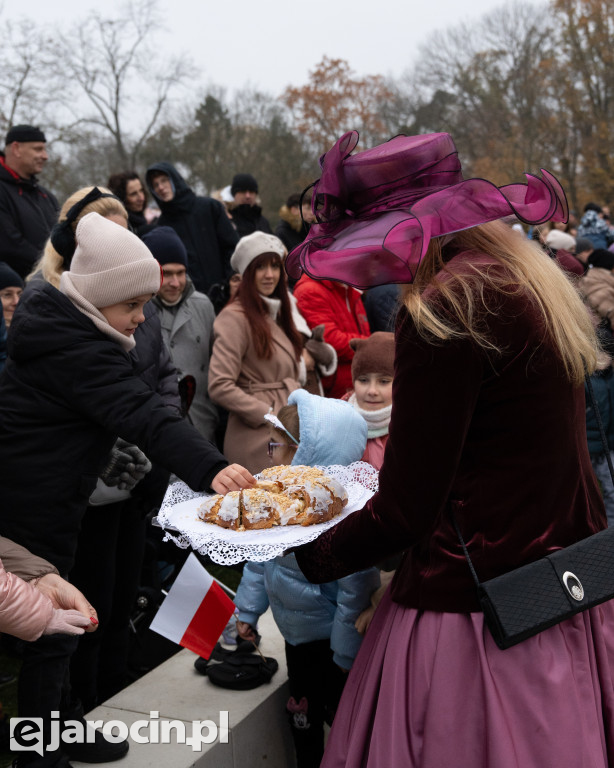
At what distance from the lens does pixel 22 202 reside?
5.85 meters

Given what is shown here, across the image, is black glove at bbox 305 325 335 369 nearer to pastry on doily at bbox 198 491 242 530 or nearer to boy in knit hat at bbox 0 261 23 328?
boy in knit hat at bbox 0 261 23 328

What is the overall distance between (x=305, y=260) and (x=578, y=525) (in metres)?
0.90

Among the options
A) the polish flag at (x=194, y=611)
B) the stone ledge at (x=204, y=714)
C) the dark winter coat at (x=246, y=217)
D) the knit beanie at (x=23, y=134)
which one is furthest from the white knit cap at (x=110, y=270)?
the dark winter coat at (x=246, y=217)

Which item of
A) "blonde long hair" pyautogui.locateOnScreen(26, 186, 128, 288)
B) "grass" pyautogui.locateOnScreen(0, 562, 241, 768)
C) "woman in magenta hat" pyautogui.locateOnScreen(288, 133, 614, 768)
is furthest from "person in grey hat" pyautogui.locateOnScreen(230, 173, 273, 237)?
"woman in magenta hat" pyautogui.locateOnScreen(288, 133, 614, 768)

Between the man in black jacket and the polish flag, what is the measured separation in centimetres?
Answer: 325

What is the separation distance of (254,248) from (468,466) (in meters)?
3.64

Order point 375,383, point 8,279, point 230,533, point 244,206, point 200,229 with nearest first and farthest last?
point 230,533
point 375,383
point 8,279
point 200,229
point 244,206

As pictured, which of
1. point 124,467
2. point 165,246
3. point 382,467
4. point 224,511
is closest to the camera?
point 382,467

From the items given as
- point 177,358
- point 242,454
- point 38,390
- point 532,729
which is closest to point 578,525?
point 532,729

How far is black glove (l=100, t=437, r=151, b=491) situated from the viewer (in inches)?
134

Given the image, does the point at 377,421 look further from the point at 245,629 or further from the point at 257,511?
the point at 257,511

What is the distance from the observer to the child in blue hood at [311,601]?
9.24 feet

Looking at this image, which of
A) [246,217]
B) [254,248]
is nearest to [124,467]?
[254,248]

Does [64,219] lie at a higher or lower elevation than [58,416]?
higher
